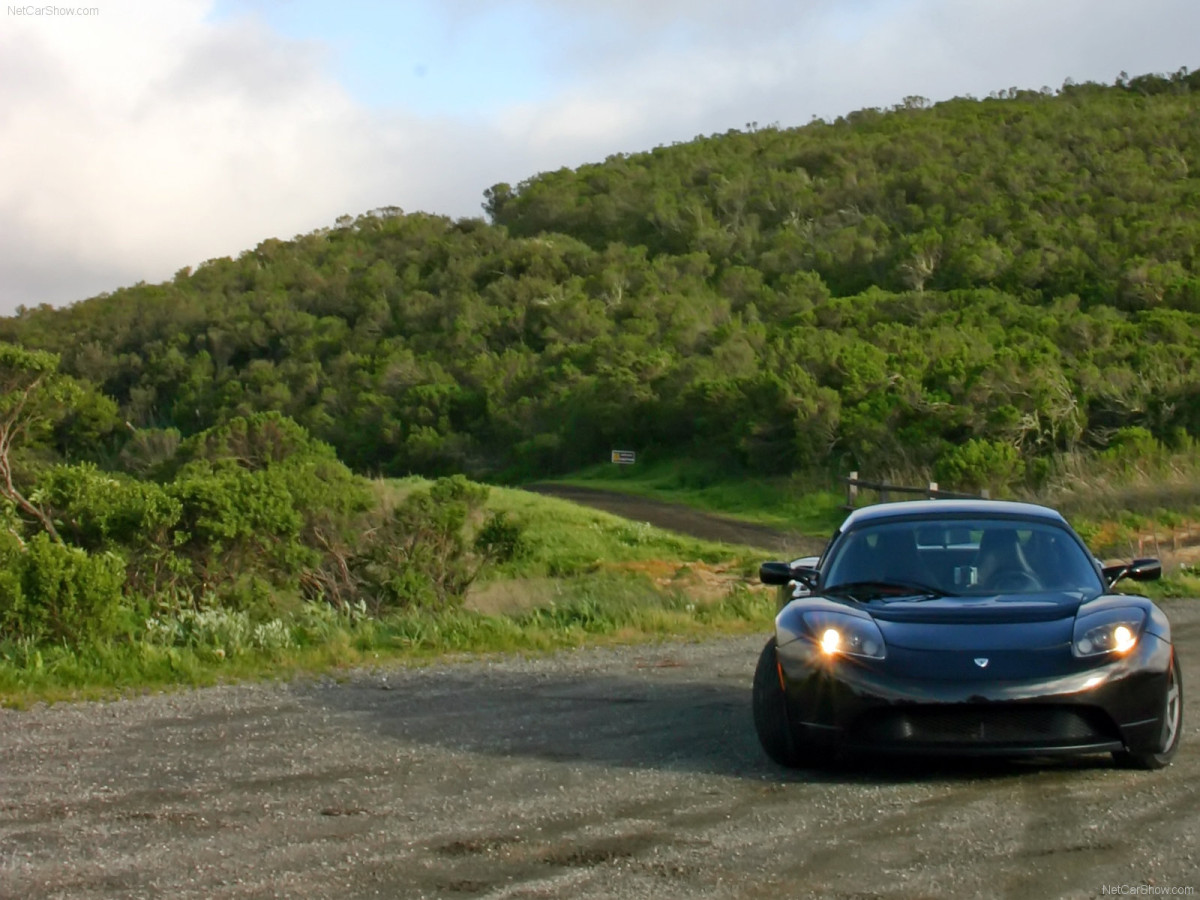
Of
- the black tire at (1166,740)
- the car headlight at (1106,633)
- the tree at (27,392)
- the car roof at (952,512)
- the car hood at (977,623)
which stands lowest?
the black tire at (1166,740)

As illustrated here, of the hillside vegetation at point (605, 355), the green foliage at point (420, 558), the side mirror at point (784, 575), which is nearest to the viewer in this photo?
the side mirror at point (784, 575)

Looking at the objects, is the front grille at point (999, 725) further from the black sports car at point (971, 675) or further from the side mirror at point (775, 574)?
the side mirror at point (775, 574)

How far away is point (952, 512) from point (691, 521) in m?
28.6

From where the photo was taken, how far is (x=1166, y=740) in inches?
268

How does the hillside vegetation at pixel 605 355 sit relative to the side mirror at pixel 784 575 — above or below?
above

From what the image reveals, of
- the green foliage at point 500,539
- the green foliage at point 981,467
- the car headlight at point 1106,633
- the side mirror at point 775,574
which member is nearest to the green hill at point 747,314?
the green foliage at point 981,467

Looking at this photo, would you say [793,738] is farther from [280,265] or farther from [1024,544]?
[280,265]

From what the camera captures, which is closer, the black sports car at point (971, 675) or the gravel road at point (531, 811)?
the gravel road at point (531, 811)

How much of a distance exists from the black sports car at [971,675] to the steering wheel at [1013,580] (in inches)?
0.6

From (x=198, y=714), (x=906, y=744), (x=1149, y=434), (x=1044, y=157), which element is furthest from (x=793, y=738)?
(x=1044, y=157)

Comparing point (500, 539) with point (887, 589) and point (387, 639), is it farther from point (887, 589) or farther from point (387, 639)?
point (887, 589)

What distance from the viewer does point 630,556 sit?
97.2 ft

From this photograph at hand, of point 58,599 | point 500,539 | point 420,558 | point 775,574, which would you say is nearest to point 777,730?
point 775,574

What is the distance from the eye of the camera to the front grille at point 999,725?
6457 millimetres
